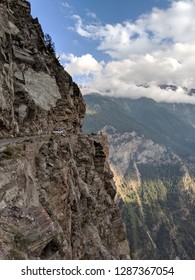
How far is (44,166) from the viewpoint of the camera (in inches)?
1145

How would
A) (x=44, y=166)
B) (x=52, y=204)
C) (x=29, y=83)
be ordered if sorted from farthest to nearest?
(x=29, y=83), (x=44, y=166), (x=52, y=204)

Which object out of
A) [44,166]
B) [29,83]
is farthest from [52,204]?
[29,83]

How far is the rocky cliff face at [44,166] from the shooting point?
18747 mm

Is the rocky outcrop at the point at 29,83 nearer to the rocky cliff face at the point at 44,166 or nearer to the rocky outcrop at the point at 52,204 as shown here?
the rocky cliff face at the point at 44,166

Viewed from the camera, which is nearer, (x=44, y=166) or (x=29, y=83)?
(x=44, y=166)

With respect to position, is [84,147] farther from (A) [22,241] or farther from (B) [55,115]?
(A) [22,241]

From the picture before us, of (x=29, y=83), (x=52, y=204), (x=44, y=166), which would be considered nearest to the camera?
(x=52, y=204)

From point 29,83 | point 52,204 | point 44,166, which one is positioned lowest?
point 52,204

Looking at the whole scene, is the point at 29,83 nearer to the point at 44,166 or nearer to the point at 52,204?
the point at 44,166

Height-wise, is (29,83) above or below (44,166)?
above

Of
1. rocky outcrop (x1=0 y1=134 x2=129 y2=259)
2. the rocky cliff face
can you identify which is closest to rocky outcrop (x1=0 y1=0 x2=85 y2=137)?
the rocky cliff face

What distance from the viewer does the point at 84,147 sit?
165 ft
